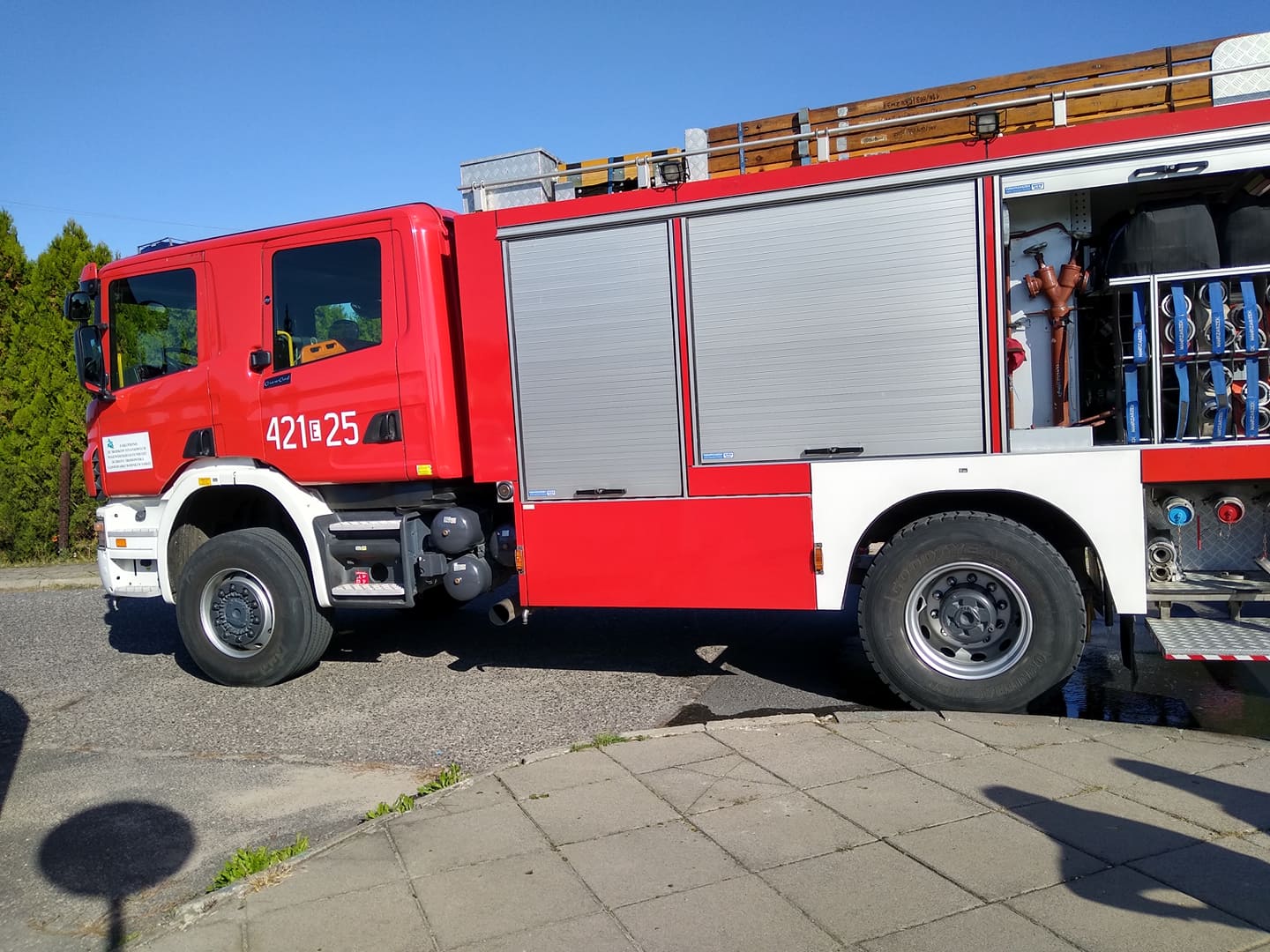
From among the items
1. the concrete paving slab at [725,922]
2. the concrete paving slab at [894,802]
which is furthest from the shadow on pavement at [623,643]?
the concrete paving slab at [725,922]

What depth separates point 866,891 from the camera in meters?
3.25

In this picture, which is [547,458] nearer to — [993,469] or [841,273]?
[841,273]

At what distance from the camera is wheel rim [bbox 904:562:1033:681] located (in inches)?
199

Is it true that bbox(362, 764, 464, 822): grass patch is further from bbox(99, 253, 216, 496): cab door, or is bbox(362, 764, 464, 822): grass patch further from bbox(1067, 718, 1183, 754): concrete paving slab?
bbox(99, 253, 216, 496): cab door

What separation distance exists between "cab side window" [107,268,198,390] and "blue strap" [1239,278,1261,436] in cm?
639

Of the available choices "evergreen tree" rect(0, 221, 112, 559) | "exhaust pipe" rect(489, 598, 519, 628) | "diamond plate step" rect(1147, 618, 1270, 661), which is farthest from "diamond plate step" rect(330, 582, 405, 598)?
"evergreen tree" rect(0, 221, 112, 559)

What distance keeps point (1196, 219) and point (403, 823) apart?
469 cm

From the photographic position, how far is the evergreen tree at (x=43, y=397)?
535 inches

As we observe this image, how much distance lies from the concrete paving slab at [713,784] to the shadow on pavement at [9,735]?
10.8ft

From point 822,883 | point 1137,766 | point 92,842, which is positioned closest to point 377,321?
point 92,842

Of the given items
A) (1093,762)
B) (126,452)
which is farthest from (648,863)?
(126,452)

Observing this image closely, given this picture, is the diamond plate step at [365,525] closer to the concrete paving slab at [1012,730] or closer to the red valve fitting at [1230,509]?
the concrete paving slab at [1012,730]


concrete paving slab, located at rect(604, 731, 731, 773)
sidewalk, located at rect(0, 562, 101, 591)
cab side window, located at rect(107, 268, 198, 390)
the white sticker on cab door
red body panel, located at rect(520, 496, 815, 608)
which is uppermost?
cab side window, located at rect(107, 268, 198, 390)

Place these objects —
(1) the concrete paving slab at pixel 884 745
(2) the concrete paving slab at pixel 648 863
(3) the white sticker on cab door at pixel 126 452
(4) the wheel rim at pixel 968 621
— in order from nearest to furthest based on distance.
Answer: (2) the concrete paving slab at pixel 648 863 → (1) the concrete paving slab at pixel 884 745 → (4) the wheel rim at pixel 968 621 → (3) the white sticker on cab door at pixel 126 452
